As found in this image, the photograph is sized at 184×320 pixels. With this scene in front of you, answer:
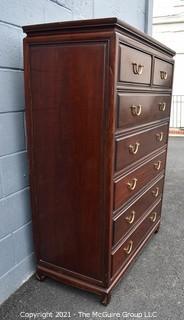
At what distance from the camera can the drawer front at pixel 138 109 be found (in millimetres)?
1208

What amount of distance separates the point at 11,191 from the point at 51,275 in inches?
21.4

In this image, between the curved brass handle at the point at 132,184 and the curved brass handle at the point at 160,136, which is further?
the curved brass handle at the point at 160,136

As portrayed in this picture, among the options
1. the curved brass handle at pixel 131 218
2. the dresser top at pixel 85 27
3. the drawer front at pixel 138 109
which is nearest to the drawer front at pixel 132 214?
the curved brass handle at pixel 131 218

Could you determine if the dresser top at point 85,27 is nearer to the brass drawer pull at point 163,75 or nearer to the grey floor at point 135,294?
the brass drawer pull at point 163,75

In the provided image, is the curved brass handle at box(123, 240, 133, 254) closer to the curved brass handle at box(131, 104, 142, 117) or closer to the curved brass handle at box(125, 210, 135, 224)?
the curved brass handle at box(125, 210, 135, 224)

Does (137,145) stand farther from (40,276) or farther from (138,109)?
(40,276)

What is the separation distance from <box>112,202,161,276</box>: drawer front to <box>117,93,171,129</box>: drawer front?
0.67 metres

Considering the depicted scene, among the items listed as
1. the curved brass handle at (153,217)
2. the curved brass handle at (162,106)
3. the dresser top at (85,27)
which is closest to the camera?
the dresser top at (85,27)

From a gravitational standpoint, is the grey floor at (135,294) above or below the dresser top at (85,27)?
below

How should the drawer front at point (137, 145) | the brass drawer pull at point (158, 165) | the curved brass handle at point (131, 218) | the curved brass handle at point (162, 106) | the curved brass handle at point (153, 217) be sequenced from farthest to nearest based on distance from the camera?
the curved brass handle at point (153, 217)
the brass drawer pull at point (158, 165)
the curved brass handle at point (162, 106)
the curved brass handle at point (131, 218)
the drawer front at point (137, 145)

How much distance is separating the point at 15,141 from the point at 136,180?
2.25 feet

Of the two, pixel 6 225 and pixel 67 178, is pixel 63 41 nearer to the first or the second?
pixel 67 178

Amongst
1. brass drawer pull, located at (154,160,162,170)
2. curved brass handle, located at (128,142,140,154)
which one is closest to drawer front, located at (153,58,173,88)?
curved brass handle, located at (128,142,140,154)

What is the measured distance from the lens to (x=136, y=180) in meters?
1.52
